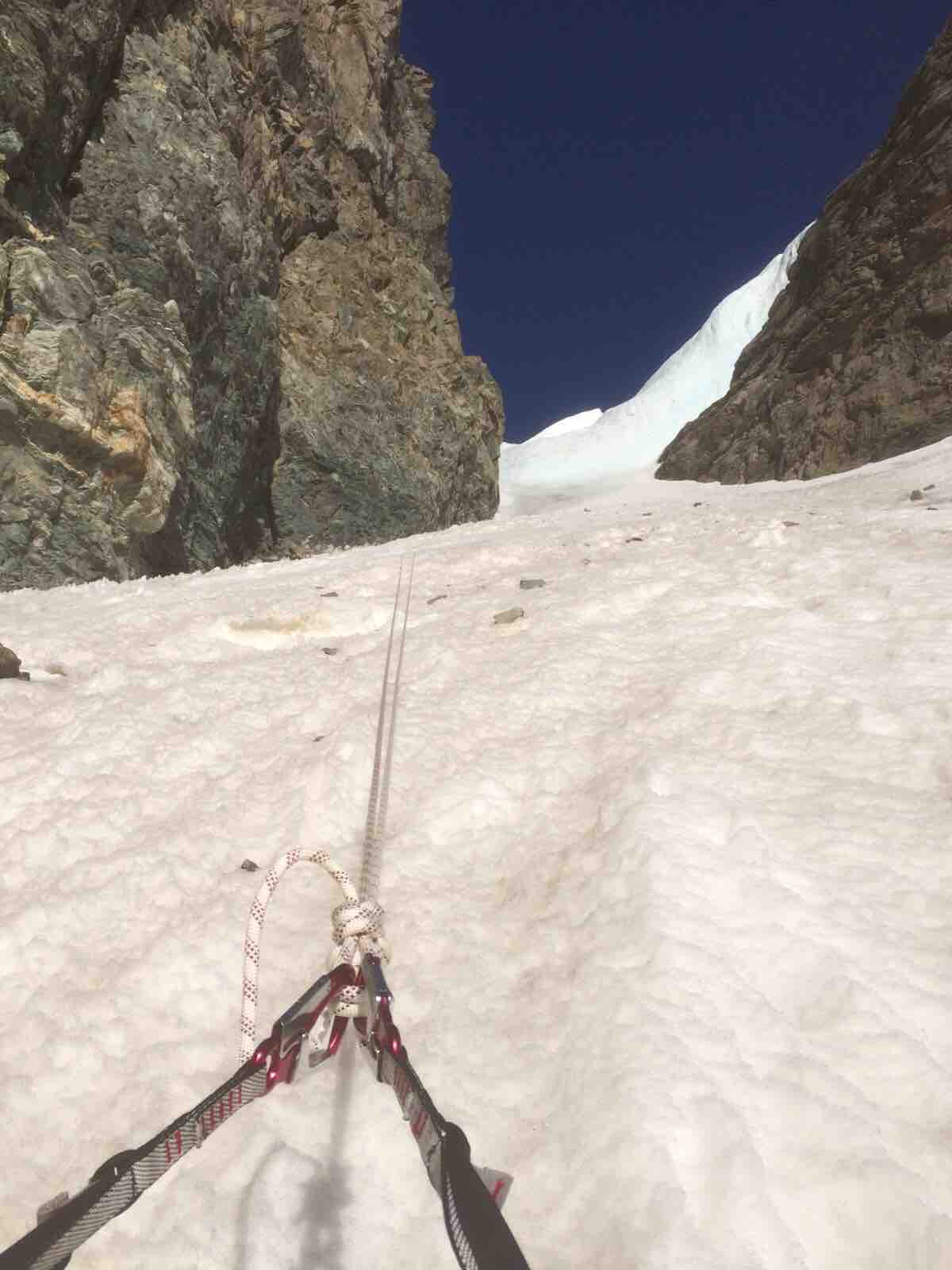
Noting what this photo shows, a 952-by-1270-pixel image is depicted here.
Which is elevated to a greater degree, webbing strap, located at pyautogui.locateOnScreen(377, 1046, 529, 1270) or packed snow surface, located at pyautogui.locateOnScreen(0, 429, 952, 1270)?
webbing strap, located at pyautogui.locateOnScreen(377, 1046, 529, 1270)

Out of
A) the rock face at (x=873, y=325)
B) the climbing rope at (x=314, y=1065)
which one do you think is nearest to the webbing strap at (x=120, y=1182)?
the climbing rope at (x=314, y=1065)

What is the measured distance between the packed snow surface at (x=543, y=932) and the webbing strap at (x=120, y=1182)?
21.1 inches

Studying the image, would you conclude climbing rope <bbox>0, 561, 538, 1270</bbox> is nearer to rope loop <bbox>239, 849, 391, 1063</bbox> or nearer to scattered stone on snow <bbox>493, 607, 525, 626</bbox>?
rope loop <bbox>239, 849, 391, 1063</bbox>

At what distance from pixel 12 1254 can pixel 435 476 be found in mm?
28922

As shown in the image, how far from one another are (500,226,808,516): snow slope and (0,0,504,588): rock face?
40228 millimetres

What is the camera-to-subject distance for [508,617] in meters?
5.49

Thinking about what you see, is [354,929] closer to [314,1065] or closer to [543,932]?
[314,1065]

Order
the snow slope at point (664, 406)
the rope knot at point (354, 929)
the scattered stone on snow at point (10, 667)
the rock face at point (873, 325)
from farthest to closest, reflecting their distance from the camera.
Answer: the snow slope at point (664, 406), the rock face at point (873, 325), the scattered stone on snow at point (10, 667), the rope knot at point (354, 929)

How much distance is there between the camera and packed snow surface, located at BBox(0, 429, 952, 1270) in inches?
64.3

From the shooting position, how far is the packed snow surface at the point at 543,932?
1634mm

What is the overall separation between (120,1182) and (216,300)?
20.3m

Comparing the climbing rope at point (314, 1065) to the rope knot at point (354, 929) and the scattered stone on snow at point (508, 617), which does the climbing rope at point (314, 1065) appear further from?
the scattered stone on snow at point (508, 617)

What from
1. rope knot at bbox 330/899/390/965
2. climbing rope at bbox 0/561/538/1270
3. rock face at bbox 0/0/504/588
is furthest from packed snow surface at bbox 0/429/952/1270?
rock face at bbox 0/0/504/588

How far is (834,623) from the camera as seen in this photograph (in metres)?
4.45
